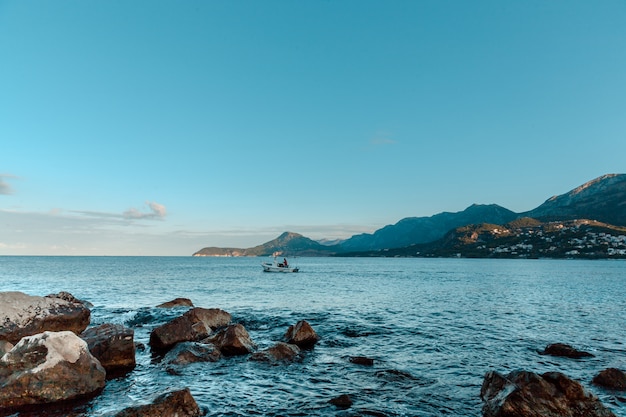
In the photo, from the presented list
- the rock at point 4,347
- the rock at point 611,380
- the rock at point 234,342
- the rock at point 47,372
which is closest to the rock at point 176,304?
the rock at point 234,342

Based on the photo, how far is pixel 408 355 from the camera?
21.7 metres

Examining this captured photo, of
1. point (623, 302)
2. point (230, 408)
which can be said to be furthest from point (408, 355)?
point (623, 302)

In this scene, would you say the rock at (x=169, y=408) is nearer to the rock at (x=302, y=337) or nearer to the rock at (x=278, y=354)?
the rock at (x=278, y=354)

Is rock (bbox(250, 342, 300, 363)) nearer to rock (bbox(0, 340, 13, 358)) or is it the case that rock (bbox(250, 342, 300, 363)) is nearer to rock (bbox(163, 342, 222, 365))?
rock (bbox(163, 342, 222, 365))

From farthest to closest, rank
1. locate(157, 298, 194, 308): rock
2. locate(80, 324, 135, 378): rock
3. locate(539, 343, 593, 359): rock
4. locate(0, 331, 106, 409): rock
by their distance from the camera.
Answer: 1. locate(157, 298, 194, 308): rock
2. locate(539, 343, 593, 359): rock
3. locate(80, 324, 135, 378): rock
4. locate(0, 331, 106, 409): rock

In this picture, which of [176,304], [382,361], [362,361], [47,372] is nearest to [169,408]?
[47,372]

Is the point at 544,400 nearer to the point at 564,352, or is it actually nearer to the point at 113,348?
the point at 564,352

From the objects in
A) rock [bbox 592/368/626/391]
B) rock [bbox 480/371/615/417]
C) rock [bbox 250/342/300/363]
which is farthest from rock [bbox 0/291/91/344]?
rock [bbox 592/368/626/391]

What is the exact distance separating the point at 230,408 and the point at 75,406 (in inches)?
236

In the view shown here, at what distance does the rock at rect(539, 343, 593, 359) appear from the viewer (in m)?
21.6

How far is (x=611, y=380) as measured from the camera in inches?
638

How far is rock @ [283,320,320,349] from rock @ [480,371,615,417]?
12.9 m

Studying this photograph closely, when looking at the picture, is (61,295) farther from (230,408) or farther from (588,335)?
(588,335)

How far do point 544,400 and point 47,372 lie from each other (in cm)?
1882
